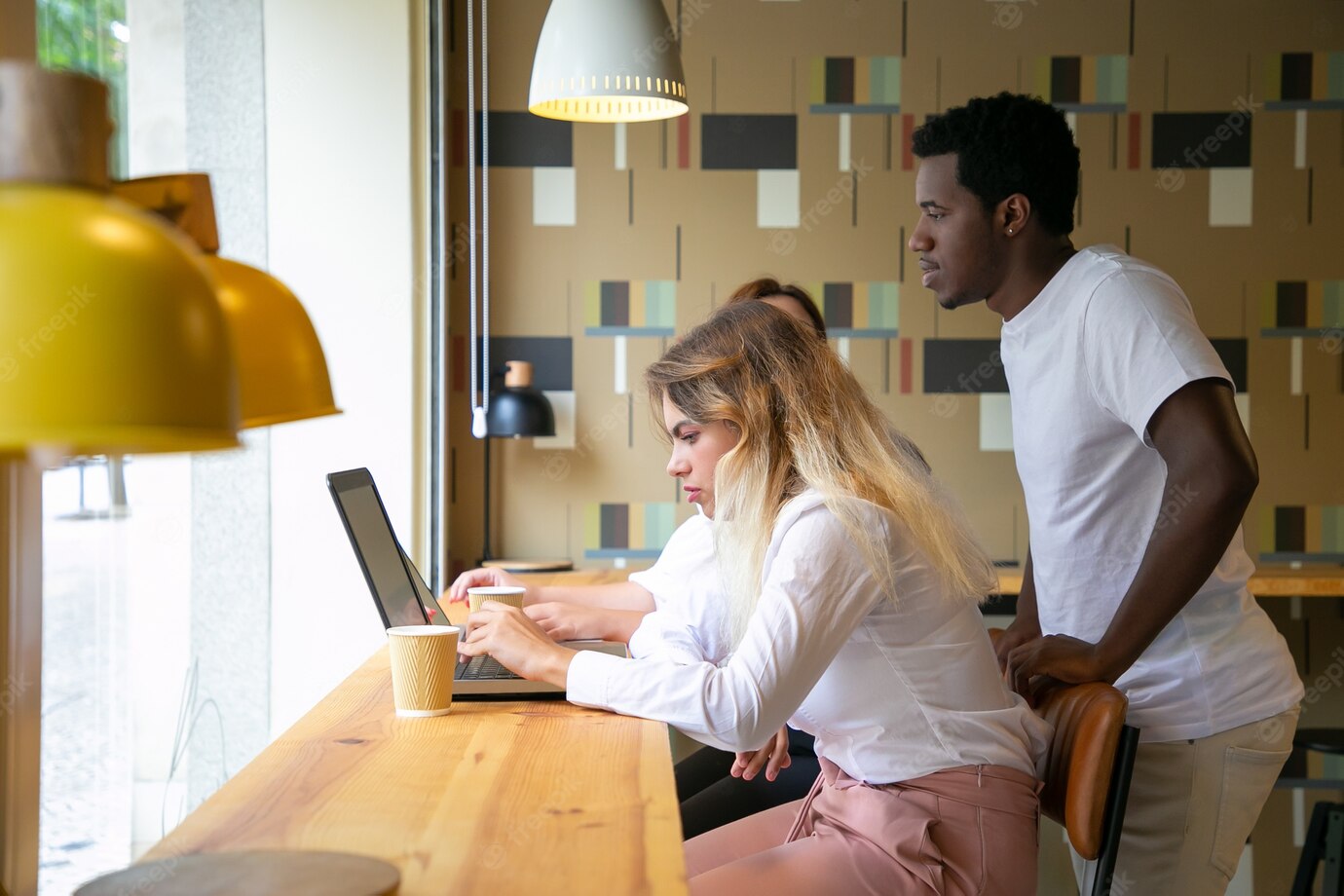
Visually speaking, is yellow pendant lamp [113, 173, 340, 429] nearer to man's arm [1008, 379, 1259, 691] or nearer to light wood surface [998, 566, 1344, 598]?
man's arm [1008, 379, 1259, 691]

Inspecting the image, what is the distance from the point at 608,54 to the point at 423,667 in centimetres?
128

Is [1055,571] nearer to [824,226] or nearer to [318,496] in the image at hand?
[318,496]

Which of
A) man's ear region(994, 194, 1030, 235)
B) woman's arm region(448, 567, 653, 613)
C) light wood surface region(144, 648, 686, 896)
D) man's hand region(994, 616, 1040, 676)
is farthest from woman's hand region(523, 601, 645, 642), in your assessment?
man's ear region(994, 194, 1030, 235)

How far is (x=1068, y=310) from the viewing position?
5.69ft

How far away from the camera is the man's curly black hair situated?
1828 millimetres

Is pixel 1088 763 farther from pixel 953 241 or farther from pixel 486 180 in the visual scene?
pixel 486 180

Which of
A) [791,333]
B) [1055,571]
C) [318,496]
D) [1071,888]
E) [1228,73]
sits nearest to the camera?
[791,333]

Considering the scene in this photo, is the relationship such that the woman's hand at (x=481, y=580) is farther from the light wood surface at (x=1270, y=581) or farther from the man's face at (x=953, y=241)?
the man's face at (x=953, y=241)

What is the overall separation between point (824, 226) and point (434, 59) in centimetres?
119

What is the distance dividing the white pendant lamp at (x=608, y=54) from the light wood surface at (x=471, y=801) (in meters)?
1.24

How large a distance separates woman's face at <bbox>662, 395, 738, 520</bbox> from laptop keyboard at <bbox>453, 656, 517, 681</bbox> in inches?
13.8

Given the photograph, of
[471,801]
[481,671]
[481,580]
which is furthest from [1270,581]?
[471,801]

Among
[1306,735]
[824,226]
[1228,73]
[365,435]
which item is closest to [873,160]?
[824,226]

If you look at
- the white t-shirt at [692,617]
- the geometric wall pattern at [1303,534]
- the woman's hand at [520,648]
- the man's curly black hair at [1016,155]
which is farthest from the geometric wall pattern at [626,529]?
the woman's hand at [520,648]
